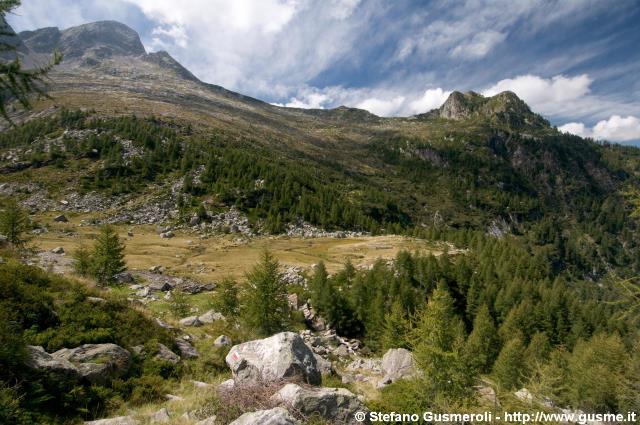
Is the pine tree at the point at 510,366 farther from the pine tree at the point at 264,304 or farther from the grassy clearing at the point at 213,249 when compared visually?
the pine tree at the point at 264,304

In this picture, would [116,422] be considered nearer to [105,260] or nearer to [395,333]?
[105,260]

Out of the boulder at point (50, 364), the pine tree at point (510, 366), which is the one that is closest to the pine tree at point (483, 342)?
the pine tree at point (510, 366)

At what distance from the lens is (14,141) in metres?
113

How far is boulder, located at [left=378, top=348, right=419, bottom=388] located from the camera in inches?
948

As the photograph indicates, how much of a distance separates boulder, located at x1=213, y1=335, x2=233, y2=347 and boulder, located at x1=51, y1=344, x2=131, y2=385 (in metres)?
5.97

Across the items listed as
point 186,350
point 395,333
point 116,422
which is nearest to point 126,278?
point 186,350

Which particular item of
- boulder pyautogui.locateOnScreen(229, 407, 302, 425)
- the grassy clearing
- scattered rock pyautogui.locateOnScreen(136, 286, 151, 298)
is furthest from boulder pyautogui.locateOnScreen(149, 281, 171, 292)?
boulder pyautogui.locateOnScreen(229, 407, 302, 425)

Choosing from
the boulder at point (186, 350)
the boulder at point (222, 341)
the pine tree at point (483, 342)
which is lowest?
the pine tree at point (483, 342)

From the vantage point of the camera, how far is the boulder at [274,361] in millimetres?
11625

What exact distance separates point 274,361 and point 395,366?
60.8 feet

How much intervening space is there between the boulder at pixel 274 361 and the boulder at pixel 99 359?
4654mm

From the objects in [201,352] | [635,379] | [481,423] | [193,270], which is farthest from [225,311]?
[635,379]

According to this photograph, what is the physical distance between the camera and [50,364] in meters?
9.54

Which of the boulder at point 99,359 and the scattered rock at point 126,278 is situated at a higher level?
the boulder at point 99,359
